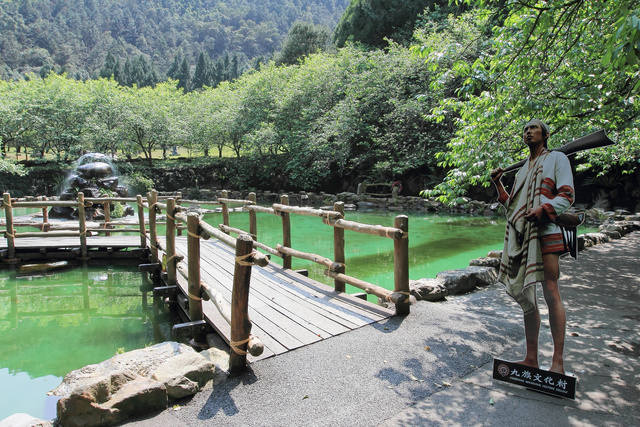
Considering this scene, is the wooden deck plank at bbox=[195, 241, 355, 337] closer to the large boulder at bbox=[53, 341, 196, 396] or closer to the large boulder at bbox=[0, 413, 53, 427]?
the large boulder at bbox=[53, 341, 196, 396]

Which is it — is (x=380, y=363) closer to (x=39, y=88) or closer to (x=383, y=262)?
(x=383, y=262)

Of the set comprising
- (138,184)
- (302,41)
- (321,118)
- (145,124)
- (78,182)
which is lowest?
(138,184)

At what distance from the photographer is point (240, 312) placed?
2.97 metres

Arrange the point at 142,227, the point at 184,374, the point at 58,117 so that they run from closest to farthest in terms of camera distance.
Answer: the point at 184,374 < the point at 142,227 < the point at 58,117

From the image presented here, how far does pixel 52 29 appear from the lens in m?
96.2

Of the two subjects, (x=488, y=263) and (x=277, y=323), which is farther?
(x=488, y=263)

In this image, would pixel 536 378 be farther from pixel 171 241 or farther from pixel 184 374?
pixel 171 241

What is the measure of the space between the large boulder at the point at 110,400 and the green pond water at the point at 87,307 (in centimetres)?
173

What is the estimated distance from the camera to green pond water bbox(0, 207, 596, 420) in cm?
439

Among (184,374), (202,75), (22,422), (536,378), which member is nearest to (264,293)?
(184,374)

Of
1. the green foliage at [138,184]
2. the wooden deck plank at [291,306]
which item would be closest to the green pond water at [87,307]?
the wooden deck plank at [291,306]

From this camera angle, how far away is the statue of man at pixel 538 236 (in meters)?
2.50

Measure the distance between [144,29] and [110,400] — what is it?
135 metres

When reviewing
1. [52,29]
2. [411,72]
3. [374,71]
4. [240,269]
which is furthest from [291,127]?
[52,29]
